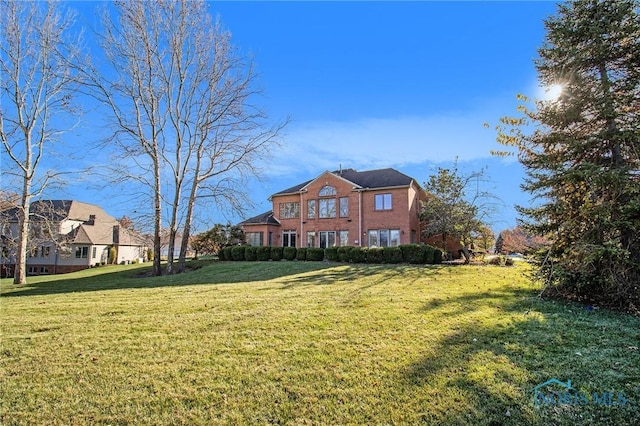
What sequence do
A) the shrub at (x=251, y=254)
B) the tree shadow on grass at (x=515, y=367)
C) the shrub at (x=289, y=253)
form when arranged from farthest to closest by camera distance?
1. the shrub at (x=251, y=254)
2. the shrub at (x=289, y=253)
3. the tree shadow on grass at (x=515, y=367)

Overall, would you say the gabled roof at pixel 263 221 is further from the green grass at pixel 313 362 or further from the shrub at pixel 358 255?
the green grass at pixel 313 362

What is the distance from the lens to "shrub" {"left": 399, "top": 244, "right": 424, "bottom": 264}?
1783cm

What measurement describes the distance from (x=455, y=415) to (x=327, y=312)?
353 cm

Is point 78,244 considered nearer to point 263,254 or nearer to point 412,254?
point 263,254

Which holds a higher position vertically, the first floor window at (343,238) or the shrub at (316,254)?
the first floor window at (343,238)

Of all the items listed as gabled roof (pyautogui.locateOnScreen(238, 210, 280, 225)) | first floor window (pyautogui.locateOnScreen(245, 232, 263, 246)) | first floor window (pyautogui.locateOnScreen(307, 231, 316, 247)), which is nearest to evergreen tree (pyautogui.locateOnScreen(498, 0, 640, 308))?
first floor window (pyautogui.locateOnScreen(307, 231, 316, 247))

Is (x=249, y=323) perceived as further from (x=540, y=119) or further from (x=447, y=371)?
(x=540, y=119)

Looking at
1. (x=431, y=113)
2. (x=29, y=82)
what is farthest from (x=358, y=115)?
(x=29, y=82)

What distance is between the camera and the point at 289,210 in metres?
27.9

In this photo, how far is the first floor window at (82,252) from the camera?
32831 millimetres

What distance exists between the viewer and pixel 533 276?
8.66m

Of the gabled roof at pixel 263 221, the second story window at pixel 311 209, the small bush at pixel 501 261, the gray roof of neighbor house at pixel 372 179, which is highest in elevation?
the gray roof of neighbor house at pixel 372 179

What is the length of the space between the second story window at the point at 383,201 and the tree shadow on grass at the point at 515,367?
17082 mm

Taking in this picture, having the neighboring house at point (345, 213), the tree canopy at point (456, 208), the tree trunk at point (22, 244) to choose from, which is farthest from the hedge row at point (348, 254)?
the tree trunk at point (22, 244)
